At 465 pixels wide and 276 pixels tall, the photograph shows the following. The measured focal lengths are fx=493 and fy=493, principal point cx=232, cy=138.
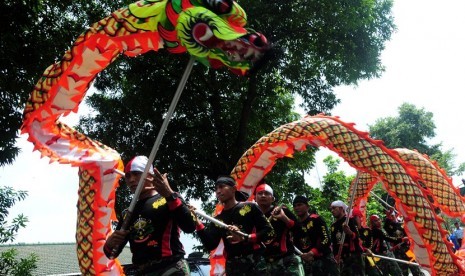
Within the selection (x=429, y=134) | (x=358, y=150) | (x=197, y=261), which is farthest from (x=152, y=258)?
(x=429, y=134)

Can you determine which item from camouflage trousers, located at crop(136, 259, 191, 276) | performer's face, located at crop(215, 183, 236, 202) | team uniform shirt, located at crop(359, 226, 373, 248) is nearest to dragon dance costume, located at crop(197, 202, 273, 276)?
performer's face, located at crop(215, 183, 236, 202)

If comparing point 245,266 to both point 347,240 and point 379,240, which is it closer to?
point 347,240

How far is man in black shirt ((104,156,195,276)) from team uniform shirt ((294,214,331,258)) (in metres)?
3.47

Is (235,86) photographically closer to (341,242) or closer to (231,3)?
(341,242)

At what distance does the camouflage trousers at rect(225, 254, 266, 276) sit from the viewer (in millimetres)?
4641

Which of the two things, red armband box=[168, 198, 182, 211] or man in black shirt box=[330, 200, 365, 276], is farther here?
man in black shirt box=[330, 200, 365, 276]

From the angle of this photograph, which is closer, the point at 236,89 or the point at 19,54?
the point at 19,54

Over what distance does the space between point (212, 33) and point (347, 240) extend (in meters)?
5.70

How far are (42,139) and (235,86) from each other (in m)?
9.70

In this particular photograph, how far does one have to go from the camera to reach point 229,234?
179 inches

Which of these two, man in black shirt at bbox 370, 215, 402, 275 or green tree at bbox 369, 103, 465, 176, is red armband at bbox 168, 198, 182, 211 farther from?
green tree at bbox 369, 103, 465, 176

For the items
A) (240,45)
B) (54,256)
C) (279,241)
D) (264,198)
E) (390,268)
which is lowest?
(54,256)

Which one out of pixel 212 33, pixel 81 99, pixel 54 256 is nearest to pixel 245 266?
pixel 81 99

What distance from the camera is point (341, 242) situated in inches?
298
